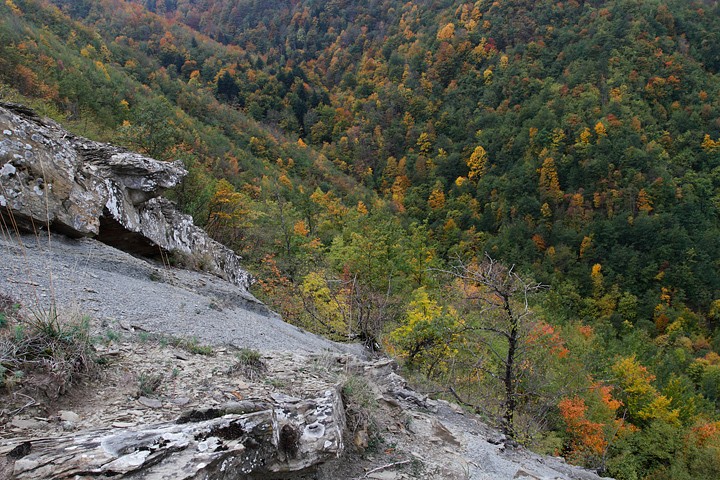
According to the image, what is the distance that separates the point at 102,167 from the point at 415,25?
12132cm

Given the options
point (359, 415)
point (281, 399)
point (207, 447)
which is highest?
point (207, 447)

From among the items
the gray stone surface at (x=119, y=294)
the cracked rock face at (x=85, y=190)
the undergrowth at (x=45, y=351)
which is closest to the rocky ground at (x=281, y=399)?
the undergrowth at (x=45, y=351)

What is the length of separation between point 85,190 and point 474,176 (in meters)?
74.9

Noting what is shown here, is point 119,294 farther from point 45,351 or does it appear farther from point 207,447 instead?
point 207,447

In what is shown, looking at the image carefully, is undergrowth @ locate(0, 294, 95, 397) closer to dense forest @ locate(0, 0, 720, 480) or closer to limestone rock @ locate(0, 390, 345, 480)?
limestone rock @ locate(0, 390, 345, 480)

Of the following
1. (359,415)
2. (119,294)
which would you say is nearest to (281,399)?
(359,415)

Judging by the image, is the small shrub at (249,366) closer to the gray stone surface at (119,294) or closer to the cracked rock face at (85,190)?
the gray stone surface at (119,294)

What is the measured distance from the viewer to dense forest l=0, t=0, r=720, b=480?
14500 millimetres

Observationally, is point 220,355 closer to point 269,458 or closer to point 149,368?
point 149,368

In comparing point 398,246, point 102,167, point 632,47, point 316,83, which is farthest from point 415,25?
point 102,167

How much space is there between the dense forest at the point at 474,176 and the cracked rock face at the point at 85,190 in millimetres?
4327

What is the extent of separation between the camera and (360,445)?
385 cm

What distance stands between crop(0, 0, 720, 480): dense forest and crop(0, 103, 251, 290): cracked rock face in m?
4.33

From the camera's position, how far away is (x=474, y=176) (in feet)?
252
